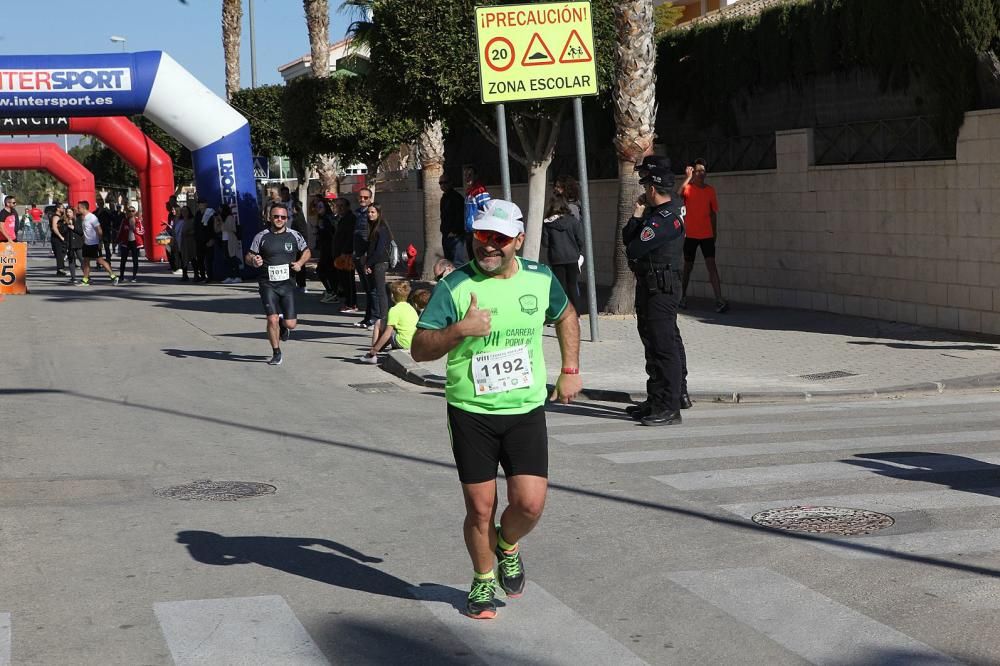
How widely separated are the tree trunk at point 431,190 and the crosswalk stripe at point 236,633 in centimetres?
2073

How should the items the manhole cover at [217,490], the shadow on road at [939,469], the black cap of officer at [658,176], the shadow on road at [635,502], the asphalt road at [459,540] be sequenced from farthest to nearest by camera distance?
1. the black cap of officer at [658,176]
2. the manhole cover at [217,490]
3. the shadow on road at [939,469]
4. the shadow on road at [635,502]
5. the asphalt road at [459,540]

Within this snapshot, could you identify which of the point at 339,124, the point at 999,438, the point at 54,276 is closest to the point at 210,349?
the point at 999,438

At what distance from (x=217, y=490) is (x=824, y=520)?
3.73 metres

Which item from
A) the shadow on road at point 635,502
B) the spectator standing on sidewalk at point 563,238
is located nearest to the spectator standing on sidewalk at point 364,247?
the spectator standing on sidewalk at point 563,238

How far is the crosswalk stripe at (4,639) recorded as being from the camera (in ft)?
17.8

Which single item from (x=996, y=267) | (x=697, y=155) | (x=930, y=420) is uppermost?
(x=697, y=155)

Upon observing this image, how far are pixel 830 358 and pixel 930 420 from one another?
3.81 metres

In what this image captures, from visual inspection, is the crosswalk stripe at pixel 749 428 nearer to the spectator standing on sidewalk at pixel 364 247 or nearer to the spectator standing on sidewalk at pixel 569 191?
the spectator standing on sidewalk at pixel 569 191

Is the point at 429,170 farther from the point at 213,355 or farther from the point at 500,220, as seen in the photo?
the point at 500,220

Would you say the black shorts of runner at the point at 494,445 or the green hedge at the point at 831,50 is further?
the green hedge at the point at 831,50

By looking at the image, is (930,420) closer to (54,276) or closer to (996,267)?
(996,267)

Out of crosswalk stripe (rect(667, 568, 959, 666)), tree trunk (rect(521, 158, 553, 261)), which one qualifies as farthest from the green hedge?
crosswalk stripe (rect(667, 568, 959, 666))

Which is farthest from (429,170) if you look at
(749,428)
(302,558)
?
(302,558)

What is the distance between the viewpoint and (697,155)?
21.6 m
